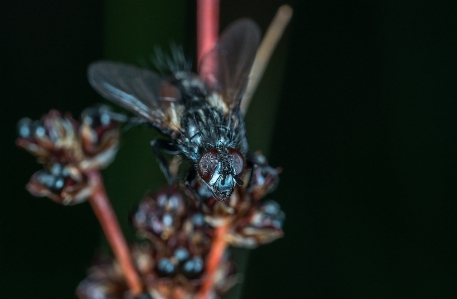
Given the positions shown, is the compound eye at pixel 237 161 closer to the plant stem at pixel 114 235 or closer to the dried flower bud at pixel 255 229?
the dried flower bud at pixel 255 229

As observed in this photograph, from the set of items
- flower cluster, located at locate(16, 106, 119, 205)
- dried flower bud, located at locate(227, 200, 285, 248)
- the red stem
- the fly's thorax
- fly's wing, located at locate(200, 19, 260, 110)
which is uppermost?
the red stem

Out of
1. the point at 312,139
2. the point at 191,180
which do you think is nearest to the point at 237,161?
the point at 191,180

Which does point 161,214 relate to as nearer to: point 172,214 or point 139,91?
point 172,214

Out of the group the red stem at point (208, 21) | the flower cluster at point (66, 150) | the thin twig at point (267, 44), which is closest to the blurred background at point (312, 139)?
the thin twig at point (267, 44)

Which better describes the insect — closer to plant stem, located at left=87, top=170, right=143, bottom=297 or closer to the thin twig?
the thin twig

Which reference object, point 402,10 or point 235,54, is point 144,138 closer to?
point 235,54

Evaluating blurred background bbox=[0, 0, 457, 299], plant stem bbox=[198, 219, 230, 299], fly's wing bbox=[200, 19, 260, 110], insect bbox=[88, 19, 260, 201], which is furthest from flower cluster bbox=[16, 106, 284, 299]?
blurred background bbox=[0, 0, 457, 299]

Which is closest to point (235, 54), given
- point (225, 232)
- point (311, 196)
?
point (225, 232)
